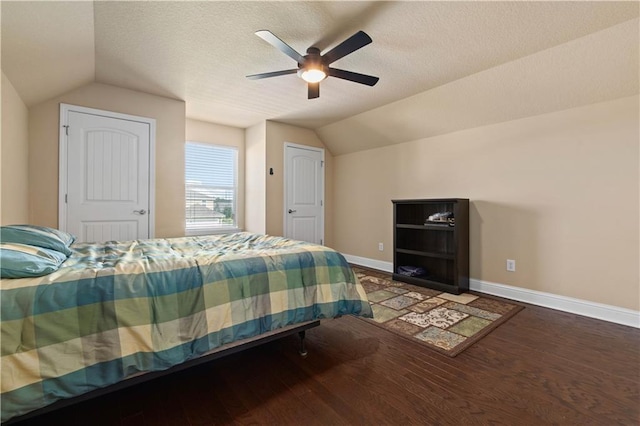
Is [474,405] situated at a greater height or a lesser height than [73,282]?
lesser

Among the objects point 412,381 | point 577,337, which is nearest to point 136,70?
point 412,381

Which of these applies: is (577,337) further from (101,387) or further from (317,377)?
(101,387)

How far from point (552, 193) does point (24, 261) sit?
14.0 ft

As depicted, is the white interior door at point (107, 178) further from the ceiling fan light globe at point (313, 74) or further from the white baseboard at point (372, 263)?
the white baseboard at point (372, 263)

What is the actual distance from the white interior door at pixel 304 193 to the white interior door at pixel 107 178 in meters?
2.06

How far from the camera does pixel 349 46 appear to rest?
2.08 m

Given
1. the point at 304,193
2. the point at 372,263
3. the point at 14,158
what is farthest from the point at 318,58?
the point at 372,263

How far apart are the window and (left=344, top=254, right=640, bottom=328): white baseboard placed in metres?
3.91

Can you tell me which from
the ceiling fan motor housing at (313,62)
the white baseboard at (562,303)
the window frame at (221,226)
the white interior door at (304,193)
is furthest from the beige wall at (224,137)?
the white baseboard at (562,303)

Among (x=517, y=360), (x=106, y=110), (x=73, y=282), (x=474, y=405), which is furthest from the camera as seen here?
(x=106, y=110)

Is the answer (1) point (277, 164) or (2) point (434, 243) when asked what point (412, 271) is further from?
(1) point (277, 164)

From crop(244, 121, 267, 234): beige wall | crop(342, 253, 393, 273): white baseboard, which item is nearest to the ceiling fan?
crop(244, 121, 267, 234): beige wall

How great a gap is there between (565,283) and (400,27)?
3.02m

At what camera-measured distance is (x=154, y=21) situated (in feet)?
7.06
